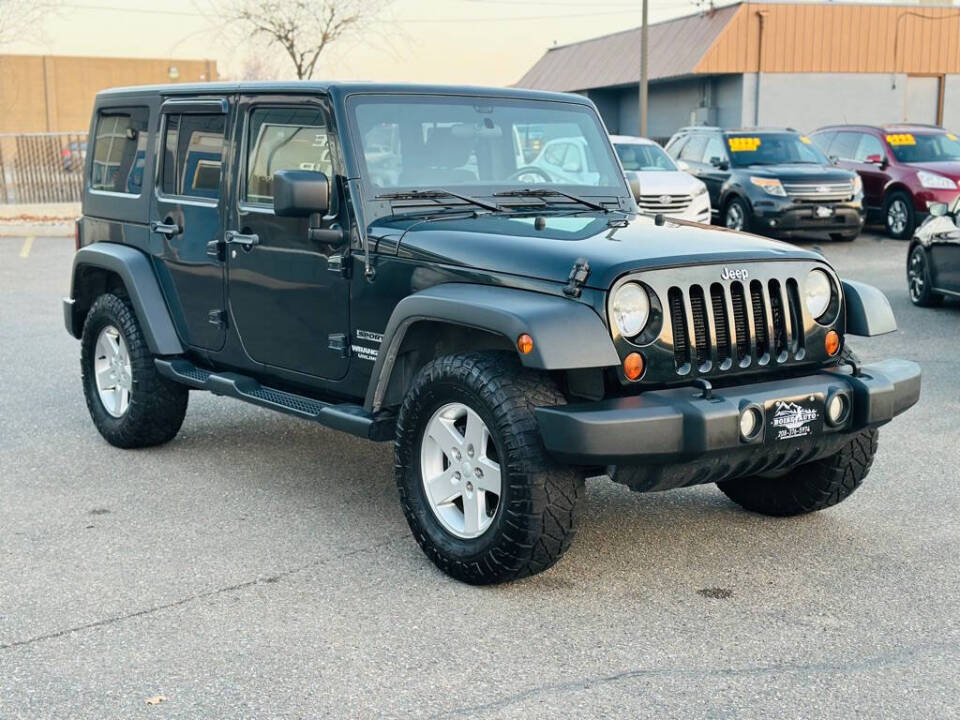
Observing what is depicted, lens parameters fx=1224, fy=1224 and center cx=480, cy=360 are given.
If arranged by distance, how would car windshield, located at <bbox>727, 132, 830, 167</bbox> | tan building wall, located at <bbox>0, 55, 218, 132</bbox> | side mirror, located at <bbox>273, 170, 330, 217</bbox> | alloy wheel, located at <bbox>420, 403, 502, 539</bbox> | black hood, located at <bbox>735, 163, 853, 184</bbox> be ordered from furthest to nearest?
1. tan building wall, located at <bbox>0, 55, 218, 132</bbox>
2. car windshield, located at <bbox>727, 132, 830, 167</bbox>
3. black hood, located at <bbox>735, 163, 853, 184</bbox>
4. side mirror, located at <bbox>273, 170, 330, 217</bbox>
5. alloy wheel, located at <bbox>420, 403, 502, 539</bbox>

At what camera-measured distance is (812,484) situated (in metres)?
5.32

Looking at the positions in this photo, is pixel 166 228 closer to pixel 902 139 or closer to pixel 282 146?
pixel 282 146

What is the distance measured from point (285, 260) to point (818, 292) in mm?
2374

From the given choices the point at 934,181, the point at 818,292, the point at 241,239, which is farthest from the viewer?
the point at 934,181

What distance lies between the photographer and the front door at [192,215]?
20.1ft

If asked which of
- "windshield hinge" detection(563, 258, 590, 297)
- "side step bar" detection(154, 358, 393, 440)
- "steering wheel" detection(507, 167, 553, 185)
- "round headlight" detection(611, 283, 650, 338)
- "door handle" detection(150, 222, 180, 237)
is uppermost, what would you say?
"steering wheel" detection(507, 167, 553, 185)

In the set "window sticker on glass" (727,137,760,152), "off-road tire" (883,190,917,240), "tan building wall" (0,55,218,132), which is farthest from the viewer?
"tan building wall" (0,55,218,132)

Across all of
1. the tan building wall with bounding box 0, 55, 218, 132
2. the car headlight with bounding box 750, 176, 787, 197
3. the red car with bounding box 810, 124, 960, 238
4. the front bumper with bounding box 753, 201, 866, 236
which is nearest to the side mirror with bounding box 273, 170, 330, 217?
the front bumper with bounding box 753, 201, 866, 236

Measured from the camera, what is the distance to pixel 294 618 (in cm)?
436

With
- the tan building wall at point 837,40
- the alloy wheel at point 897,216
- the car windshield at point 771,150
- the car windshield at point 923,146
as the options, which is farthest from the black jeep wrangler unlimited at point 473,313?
the tan building wall at point 837,40

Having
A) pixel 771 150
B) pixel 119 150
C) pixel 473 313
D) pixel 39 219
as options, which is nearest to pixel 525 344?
pixel 473 313

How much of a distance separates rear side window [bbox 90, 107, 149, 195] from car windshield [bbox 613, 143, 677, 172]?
35.9 ft

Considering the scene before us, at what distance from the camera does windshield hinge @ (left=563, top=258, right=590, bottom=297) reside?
14.2ft

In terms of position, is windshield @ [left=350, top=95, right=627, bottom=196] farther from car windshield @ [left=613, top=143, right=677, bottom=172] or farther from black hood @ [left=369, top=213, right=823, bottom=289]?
car windshield @ [left=613, top=143, right=677, bottom=172]
